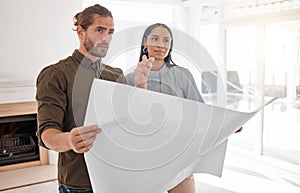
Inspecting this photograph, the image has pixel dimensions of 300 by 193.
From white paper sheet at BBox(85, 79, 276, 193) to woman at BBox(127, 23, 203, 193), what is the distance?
0.15 metres

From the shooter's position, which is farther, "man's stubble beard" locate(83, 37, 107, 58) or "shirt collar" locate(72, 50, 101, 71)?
"shirt collar" locate(72, 50, 101, 71)

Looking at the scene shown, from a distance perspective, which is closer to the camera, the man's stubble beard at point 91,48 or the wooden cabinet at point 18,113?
the man's stubble beard at point 91,48

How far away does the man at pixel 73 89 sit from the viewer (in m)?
0.74

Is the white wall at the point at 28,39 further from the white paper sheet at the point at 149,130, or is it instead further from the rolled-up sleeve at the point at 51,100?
the white paper sheet at the point at 149,130

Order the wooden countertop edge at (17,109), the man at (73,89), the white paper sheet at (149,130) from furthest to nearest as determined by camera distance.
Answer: the wooden countertop edge at (17,109), the man at (73,89), the white paper sheet at (149,130)

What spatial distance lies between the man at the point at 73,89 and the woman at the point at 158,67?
58 mm

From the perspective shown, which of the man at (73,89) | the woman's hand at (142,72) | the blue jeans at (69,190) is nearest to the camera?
the woman's hand at (142,72)

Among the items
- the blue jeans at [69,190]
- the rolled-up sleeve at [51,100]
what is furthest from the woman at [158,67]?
the blue jeans at [69,190]

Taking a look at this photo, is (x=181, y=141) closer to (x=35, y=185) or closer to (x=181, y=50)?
(x=181, y=50)

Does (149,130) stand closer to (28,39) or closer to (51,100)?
(51,100)

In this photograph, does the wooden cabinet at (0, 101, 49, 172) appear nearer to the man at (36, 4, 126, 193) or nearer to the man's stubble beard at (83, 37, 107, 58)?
the man at (36, 4, 126, 193)

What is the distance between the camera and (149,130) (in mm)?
474

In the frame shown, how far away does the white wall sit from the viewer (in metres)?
3.41

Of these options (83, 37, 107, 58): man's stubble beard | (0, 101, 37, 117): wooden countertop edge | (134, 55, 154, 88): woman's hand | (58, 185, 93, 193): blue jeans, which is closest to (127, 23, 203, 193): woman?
(134, 55, 154, 88): woman's hand
